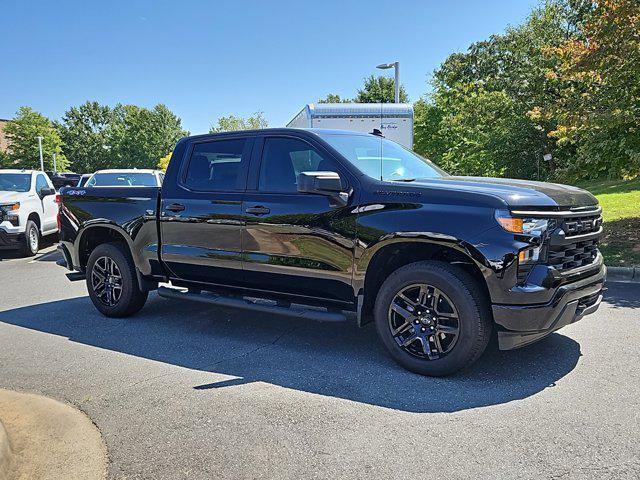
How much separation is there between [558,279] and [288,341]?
2462 millimetres

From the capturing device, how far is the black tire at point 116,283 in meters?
5.69

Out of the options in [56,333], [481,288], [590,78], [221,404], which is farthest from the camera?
[590,78]

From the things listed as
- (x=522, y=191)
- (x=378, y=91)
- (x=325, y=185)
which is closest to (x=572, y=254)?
(x=522, y=191)

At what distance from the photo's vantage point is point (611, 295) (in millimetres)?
6461

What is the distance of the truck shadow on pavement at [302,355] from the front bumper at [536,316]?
0.37 metres

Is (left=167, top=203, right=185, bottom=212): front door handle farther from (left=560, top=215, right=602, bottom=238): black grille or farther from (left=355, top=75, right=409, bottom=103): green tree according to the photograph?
(left=355, top=75, right=409, bottom=103): green tree

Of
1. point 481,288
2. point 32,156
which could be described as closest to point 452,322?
point 481,288

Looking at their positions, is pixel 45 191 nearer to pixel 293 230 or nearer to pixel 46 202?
pixel 46 202

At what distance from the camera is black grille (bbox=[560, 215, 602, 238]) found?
3.77m

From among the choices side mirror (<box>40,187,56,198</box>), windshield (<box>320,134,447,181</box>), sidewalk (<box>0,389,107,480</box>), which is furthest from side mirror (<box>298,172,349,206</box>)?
side mirror (<box>40,187,56,198</box>)

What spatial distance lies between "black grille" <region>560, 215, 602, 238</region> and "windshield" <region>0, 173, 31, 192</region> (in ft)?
38.1

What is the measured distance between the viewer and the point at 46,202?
12.1 m

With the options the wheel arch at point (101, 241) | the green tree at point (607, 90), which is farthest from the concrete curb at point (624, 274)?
the wheel arch at point (101, 241)

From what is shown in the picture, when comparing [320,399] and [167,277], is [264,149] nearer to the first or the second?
[167,277]
